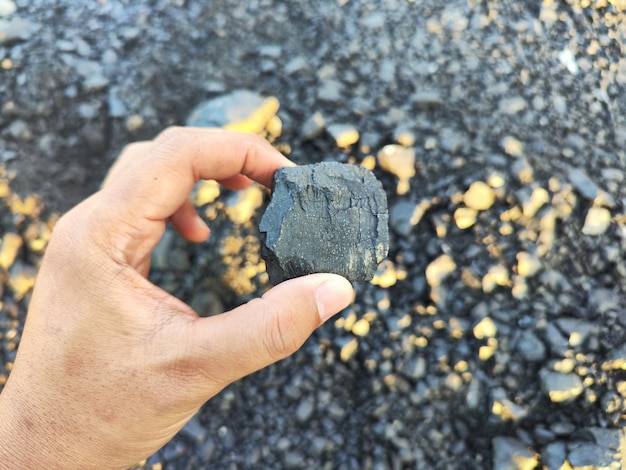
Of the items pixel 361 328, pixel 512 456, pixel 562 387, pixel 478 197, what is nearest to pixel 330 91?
pixel 478 197

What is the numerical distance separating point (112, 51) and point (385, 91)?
1.20 metres

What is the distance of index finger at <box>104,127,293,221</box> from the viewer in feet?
5.70

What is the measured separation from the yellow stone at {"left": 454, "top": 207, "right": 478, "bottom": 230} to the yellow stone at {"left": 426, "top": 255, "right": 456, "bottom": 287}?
15 cm

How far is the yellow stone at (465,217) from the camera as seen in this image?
2.12 meters

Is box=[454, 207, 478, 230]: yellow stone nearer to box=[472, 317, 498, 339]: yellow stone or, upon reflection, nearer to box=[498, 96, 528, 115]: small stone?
box=[472, 317, 498, 339]: yellow stone

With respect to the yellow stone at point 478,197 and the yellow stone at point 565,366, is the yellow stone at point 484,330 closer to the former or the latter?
the yellow stone at point 565,366

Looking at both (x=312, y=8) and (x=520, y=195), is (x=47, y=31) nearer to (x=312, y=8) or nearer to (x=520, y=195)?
(x=312, y=8)

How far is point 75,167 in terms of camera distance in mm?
2277

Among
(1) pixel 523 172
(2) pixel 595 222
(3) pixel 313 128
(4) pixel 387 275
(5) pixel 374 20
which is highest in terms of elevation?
(5) pixel 374 20

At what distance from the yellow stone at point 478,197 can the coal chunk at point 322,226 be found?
1.71 ft

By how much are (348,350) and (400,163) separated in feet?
2.48

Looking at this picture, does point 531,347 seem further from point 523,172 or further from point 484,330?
point 523,172

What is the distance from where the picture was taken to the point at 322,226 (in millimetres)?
1682

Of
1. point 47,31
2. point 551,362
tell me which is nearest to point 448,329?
point 551,362
